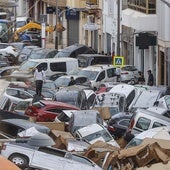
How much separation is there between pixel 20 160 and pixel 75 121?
7.40 m

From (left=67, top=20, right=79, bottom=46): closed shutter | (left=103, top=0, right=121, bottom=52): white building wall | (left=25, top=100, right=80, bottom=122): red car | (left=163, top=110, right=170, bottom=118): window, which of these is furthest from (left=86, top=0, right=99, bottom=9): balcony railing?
(left=163, top=110, right=170, bottom=118): window

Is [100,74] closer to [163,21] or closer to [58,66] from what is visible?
[58,66]

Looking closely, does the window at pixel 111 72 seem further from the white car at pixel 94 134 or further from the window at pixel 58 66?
the white car at pixel 94 134

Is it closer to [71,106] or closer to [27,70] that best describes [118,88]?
[71,106]

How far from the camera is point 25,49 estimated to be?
2427 inches

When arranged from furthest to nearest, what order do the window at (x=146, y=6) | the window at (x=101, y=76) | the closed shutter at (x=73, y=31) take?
the closed shutter at (x=73, y=31) → the window at (x=146, y=6) → the window at (x=101, y=76)

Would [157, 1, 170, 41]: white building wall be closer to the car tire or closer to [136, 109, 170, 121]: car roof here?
[136, 109, 170, 121]: car roof

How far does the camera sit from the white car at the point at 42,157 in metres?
18.2

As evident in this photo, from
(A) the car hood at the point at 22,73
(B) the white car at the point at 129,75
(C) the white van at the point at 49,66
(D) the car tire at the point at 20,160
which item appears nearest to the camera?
(D) the car tire at the point at 20,160

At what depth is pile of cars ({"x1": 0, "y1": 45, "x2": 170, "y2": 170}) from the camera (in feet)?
62.4

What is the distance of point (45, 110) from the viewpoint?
29.7 meters

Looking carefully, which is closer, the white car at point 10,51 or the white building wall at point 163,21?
the white building wall at point 163,21

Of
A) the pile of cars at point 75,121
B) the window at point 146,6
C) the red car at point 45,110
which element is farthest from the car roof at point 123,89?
the window at point 146,6

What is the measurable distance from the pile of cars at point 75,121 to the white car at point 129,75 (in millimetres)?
1611
